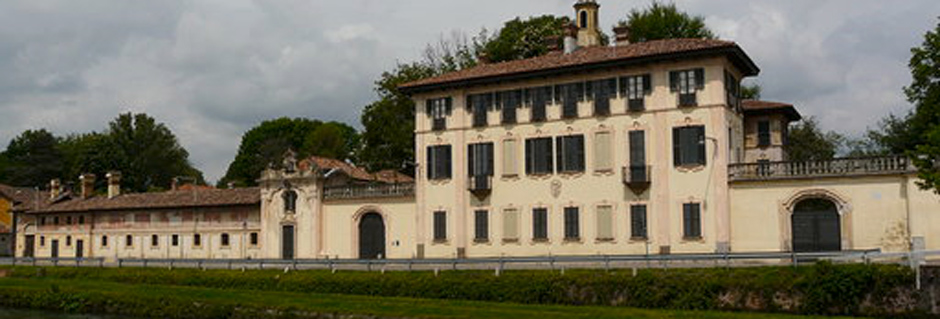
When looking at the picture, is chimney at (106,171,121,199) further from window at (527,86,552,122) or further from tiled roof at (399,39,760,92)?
window at (527,86,552,122)

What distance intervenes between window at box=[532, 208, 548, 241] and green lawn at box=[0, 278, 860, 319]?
1029cm

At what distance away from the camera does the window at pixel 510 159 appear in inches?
1656

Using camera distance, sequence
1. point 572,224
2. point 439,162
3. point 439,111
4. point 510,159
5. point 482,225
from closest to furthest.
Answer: point 572,224 < point 510,159 < point 482,225 < point 439,162 < point 439,111

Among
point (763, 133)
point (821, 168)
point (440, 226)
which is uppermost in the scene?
point (763, 133)

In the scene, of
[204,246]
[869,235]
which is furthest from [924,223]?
[204,246]

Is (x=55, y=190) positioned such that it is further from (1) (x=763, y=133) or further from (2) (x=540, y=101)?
(1) (x=763, y=133)

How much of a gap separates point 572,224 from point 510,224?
3.11 m

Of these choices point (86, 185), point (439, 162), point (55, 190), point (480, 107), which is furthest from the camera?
point (55, 190)

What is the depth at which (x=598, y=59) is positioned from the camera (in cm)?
3978

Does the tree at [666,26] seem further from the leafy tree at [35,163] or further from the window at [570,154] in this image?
the leafy tree at [35,163]

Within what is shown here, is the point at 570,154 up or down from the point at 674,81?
down

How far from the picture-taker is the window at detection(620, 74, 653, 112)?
3925 centimetres

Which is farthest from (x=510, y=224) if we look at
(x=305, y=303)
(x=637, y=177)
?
(x=305, y=303)

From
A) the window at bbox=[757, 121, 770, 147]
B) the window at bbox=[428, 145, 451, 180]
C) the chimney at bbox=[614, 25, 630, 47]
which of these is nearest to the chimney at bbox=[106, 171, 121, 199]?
the window at bbox=[428, 145, 451, 180]
